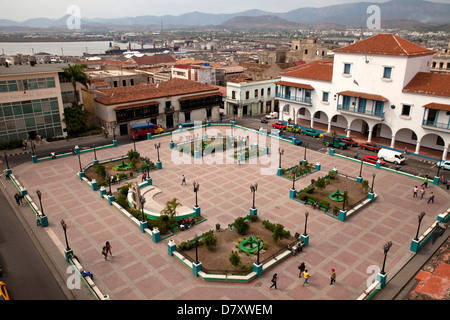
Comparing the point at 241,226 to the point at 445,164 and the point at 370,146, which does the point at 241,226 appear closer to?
the point at 370,146

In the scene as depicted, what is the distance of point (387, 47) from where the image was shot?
43969 mm

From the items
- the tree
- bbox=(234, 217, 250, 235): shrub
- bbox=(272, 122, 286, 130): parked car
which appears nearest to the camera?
bbox=(234, 217, 250, 235): shrub

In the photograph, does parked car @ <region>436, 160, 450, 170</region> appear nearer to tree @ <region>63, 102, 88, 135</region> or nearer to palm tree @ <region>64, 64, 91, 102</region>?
tree @ <region>63, 102, 88, 135</region>

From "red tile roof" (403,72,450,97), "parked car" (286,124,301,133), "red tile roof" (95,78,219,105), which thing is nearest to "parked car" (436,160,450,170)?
"red tile roof" (403,72,450,97)

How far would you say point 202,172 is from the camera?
38094 millimetres

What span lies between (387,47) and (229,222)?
32.7 metres

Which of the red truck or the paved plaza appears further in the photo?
the red truck

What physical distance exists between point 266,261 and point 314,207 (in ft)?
30.8

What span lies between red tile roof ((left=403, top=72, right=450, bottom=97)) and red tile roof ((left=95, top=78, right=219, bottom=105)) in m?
30.7

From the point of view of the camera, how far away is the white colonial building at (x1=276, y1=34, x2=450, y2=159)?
41062 mm

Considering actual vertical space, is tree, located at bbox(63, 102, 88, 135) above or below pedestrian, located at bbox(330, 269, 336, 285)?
above

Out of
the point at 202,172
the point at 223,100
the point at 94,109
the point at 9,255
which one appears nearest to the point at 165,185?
the point at 202,172

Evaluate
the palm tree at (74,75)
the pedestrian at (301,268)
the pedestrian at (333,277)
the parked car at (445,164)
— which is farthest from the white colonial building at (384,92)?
the palm tree at (74,75)

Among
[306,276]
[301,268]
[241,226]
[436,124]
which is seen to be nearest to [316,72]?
[436,124]
